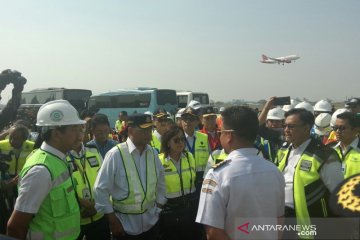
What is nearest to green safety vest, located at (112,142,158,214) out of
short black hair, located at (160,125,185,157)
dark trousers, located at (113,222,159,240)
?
dark trousers, located at (113,222,159,240)

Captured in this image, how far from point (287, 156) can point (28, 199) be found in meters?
2.33

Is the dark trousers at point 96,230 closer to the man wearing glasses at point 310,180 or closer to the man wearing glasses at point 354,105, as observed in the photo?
the man wearing glasses at point 310,180

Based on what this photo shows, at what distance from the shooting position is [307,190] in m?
2.76

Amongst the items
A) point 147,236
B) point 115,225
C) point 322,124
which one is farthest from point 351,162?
point 322,124

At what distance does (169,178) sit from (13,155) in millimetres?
2785

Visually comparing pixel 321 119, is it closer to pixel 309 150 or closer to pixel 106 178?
pixel 309 150

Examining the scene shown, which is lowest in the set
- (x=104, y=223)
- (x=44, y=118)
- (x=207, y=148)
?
(x=104, y=223)

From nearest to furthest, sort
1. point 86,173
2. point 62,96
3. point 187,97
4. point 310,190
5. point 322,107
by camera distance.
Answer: point 310,190 < point 86,173 < point 322,107 < point 62,96 < point 187,97

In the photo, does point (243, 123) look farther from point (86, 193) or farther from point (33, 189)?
point (86, 193)

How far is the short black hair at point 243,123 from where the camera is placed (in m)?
2.18

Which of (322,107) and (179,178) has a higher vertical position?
(322,107)

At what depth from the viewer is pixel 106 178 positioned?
3.20m

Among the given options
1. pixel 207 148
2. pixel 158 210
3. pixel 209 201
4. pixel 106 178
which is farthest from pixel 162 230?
pixel 209 201

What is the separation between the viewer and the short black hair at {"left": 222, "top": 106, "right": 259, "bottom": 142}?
2182mm
